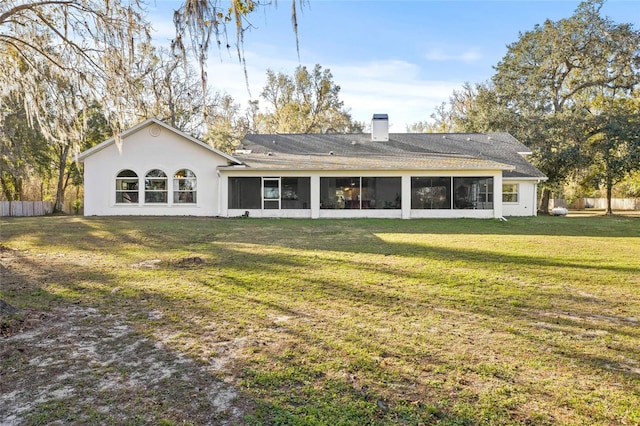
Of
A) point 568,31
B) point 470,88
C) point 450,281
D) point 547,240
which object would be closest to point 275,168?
point 547,240

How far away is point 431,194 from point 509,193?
5626 mm

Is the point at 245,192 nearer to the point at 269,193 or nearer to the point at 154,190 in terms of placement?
the point at 269,193

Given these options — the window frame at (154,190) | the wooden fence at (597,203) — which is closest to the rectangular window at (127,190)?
the window frame at (154,190)

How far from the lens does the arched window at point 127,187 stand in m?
18.8

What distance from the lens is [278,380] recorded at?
303cm

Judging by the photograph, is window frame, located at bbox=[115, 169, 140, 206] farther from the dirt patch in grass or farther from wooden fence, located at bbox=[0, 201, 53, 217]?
the dirt patch in grass

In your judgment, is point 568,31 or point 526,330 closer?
point 526,330

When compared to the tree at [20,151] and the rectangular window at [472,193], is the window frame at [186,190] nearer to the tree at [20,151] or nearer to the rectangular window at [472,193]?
the tree at [20,151]

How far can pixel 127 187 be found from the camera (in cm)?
1891

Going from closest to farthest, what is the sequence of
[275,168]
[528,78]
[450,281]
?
[450,281] → [275,168] → [528,78]

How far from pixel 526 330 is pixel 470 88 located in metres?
38.8

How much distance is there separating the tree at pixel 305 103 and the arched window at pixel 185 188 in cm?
1820

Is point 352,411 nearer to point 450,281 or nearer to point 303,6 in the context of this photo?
point 303,6

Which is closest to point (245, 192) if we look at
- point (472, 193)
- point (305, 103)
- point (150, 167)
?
point (150, 167)
